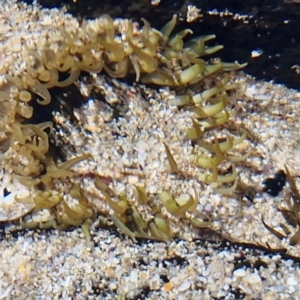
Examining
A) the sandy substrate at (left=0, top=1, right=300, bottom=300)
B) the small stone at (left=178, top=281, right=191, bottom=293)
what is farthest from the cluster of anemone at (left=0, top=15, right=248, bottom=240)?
the small stone at (left=178, top=281, right=191, bottom=293)

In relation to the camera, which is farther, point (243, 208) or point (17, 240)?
point (243, 208)

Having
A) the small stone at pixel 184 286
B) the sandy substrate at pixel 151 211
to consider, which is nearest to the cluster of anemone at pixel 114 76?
the sandy substrate at pixel 151 211

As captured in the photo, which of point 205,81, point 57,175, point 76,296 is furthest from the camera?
point 205,81

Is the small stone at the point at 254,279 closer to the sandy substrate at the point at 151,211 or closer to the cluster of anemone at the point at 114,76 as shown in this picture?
the sandy substrate at the point at 151,211

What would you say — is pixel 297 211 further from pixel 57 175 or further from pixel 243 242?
pixel 57 175

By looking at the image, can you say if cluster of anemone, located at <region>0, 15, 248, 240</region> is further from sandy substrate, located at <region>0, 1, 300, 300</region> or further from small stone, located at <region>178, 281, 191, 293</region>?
small stone, located at <region>178, 281, 191, 293</region>

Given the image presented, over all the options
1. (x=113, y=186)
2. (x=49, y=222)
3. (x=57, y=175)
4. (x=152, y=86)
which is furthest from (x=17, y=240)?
(x=152, y=86)

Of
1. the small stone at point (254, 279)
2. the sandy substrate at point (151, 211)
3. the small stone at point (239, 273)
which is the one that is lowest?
the small stone at point (254, 279)

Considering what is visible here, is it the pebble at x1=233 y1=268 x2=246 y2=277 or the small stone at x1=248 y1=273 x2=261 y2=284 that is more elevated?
the pebble at x1=233 y1=268 x2=246 y2=277

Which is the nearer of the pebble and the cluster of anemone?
the pebble
